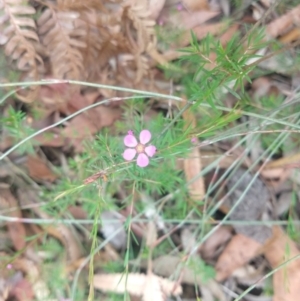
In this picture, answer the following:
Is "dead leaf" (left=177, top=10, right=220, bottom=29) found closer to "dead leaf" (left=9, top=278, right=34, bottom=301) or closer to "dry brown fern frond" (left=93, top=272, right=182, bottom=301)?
"dry brown fern frond" (left=93, top=272, right=182, bottom=301)

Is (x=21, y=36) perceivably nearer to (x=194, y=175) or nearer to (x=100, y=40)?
(x=100, y=40)

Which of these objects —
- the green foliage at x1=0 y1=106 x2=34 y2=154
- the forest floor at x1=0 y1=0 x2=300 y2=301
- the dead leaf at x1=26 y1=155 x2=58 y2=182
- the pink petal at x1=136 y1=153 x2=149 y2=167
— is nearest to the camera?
the pink petal at x1=136 y1=153 x2=149 y2=167

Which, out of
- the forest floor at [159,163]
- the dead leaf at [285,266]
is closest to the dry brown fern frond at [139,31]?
the forest floor at [159,163]

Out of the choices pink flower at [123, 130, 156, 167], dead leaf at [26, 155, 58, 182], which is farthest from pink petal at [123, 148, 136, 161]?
dead leaf at [26, 155, 58, 182]

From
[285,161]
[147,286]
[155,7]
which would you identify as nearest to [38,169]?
[147,286]

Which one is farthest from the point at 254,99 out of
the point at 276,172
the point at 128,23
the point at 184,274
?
the point at 184,274

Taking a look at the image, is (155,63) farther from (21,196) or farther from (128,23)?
(21,196)

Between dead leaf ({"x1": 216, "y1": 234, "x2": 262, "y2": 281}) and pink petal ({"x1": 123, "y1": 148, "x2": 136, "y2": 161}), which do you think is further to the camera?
dead leaf ({"x1": 216, "y1": 234, "x2": 262, "y2": 281})
